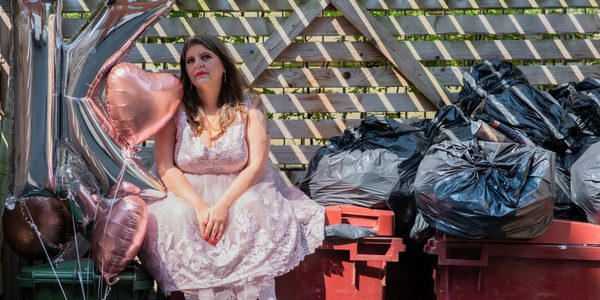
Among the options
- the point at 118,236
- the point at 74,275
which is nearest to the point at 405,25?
the point at 118,236

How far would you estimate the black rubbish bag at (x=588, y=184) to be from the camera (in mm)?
4316

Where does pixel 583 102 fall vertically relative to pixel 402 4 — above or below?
below

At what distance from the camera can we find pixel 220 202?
13.8ft

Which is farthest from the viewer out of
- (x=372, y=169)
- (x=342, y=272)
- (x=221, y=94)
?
(x=372, y=169)

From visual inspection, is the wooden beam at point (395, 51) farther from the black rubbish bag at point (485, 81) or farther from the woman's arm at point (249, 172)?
the woman's arm at point (249, 172)

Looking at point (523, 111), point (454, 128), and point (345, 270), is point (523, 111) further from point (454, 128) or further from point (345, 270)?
point (345, 270)

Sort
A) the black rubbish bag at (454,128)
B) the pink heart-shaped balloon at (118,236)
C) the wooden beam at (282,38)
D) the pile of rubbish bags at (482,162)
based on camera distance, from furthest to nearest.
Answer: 1. the wooden beam at (282,38)
2. the black rubbish bag at (454,128)
3. the pile of rubbish bags at (482,162)
4. the pink heart-shaped balloon at (118,236)

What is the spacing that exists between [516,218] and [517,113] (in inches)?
42.8

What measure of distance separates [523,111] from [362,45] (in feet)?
4.02

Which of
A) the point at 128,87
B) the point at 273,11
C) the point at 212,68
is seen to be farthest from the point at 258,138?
the point at 273,11

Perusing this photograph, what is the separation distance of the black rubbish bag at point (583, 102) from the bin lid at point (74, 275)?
2698 mm

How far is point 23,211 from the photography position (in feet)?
13.2

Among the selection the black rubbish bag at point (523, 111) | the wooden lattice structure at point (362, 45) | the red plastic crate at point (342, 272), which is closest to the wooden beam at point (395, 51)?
the wooden lattice structure at point (362, 45)

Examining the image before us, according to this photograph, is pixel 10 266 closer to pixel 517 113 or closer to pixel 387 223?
pixel 387 223
